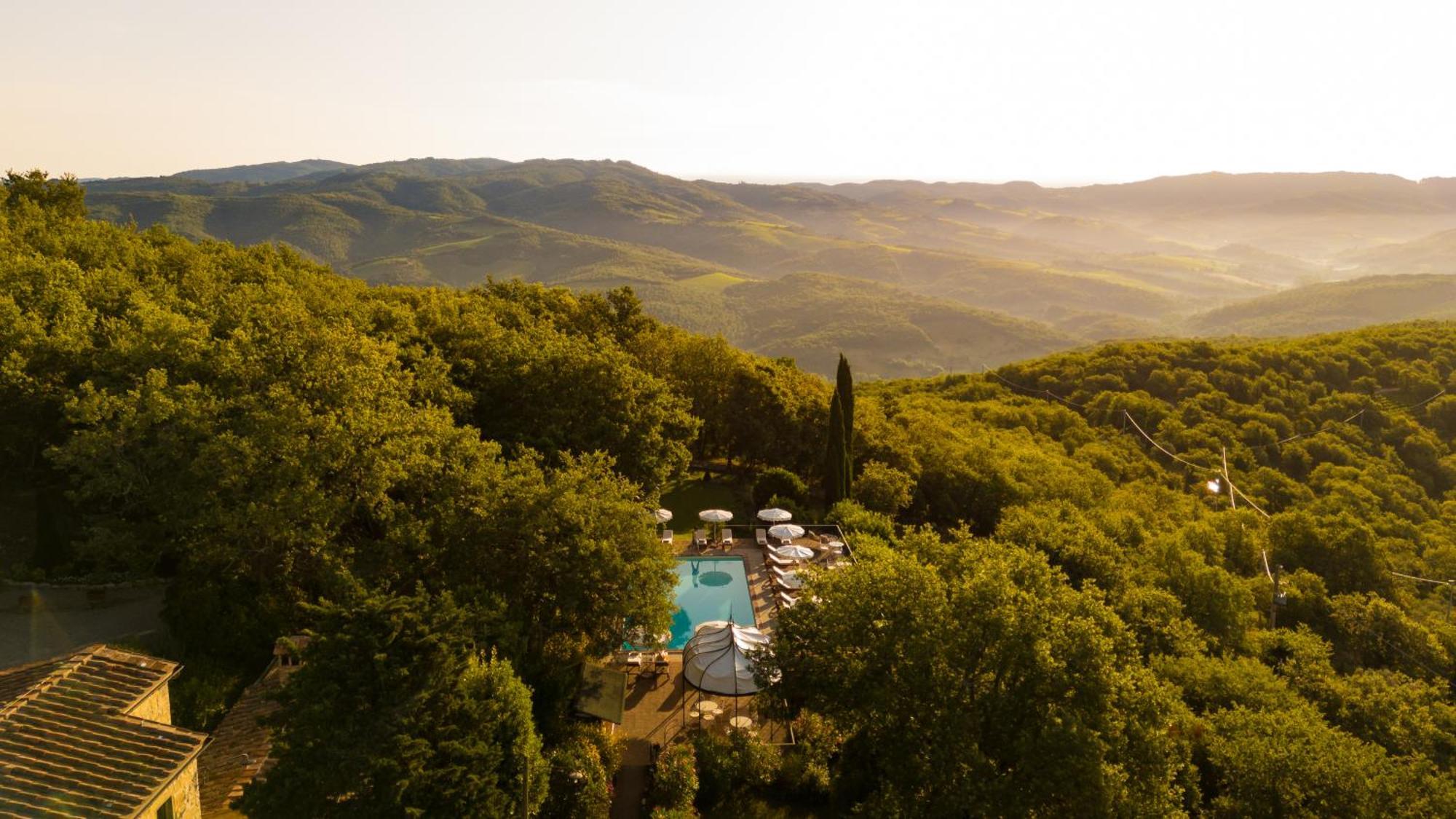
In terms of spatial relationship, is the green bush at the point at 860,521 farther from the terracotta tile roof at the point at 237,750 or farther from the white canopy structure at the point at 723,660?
the terracotta tile roof at the point at 237,750

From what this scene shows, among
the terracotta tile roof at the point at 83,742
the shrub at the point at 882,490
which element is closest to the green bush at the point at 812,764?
the terracotta tile roof at the point at 83,742

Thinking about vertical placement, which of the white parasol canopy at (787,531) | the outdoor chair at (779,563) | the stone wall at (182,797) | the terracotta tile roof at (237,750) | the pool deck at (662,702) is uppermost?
the stone wall at (182,797)

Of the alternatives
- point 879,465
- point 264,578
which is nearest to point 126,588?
point 264,578

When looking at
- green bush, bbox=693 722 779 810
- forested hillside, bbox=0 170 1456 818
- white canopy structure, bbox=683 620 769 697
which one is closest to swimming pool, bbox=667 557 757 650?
forested hillside, bbox=0 170 1456 818

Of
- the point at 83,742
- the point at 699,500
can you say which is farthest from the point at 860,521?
the point at 83,742

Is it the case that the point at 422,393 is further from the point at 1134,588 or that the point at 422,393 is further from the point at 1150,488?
the point at 1150,488

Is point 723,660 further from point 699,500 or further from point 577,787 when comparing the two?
point 699,500

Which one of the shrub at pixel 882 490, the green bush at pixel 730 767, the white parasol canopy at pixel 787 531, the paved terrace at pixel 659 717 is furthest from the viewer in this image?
the shrub at pixel 882 490
